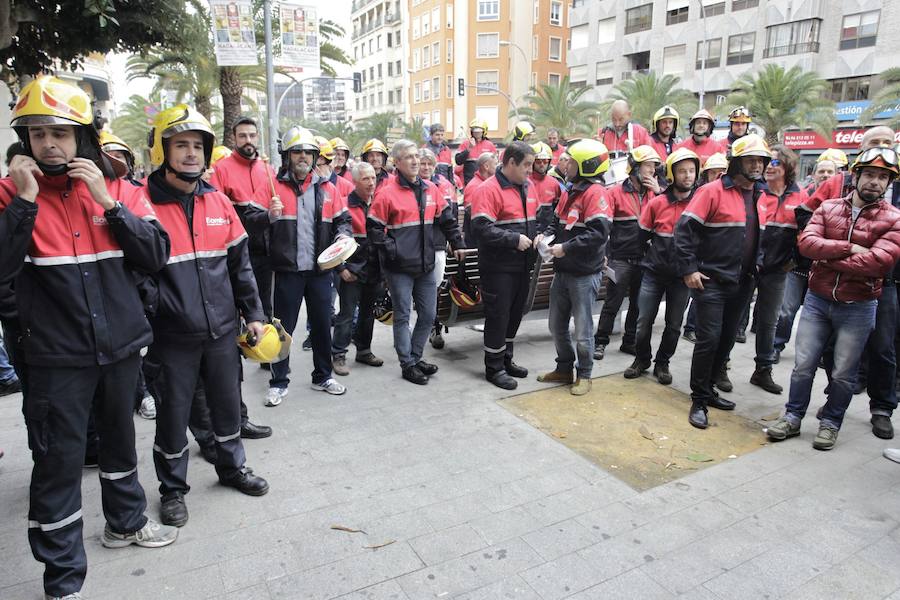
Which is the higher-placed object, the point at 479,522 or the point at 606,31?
the point at 606,31

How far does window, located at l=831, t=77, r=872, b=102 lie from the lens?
35.2 meters

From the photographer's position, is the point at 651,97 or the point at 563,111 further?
the point at 563,111

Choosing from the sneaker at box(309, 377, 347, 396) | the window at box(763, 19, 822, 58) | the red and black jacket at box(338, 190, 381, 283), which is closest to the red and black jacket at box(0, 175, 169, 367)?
the sneaker at box(309, 377, 347, 396)

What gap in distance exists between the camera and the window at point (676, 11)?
137 feet

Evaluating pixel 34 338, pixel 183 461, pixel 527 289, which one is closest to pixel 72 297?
pixel 34 338

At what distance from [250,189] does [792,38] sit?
41.6 meters

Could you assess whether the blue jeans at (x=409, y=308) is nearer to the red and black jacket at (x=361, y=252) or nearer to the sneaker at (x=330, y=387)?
the red and black jacket at (x=361, y=252)

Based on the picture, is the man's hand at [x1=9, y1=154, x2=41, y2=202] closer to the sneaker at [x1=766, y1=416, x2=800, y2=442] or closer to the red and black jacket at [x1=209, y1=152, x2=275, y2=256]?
the red and black jacket at [x1=209, y1=152, x2=275, y2=256]

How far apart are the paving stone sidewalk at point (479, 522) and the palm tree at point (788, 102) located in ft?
98.4

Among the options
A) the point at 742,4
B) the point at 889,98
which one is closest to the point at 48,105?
the point at 889,98

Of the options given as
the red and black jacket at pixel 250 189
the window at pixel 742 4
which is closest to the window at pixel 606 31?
the window at pixel 742 4

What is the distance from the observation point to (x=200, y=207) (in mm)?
3328

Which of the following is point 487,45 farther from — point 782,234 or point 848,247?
point 848,247

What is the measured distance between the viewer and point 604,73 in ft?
157
